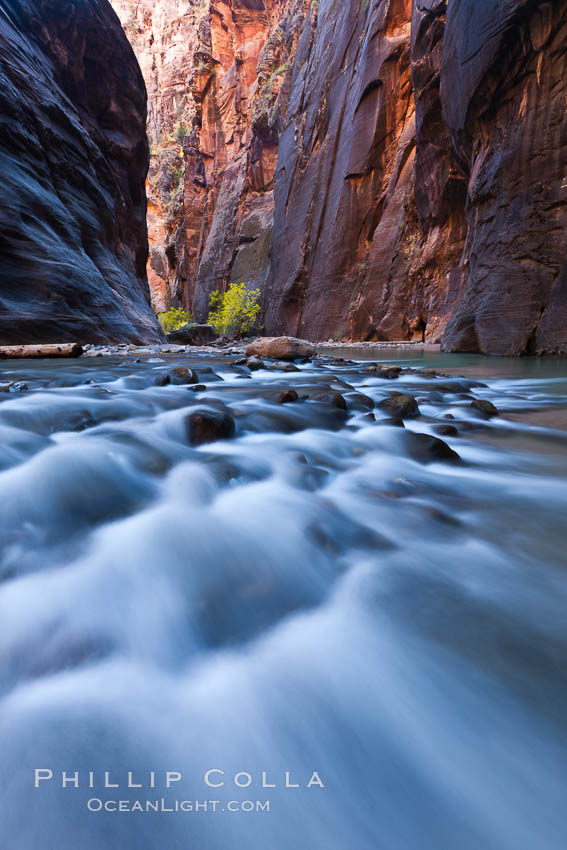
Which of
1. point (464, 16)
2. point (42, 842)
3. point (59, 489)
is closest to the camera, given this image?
point (42, 842)

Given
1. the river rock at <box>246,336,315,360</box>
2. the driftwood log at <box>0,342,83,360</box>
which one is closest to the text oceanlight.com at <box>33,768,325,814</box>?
the river rock at <box>246,336,315,360</box>

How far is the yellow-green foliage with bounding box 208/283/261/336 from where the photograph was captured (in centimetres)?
2580

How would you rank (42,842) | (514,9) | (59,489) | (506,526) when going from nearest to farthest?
(42,842), (506,526), (59,489), (514,9)

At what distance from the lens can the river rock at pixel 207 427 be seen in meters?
2.04

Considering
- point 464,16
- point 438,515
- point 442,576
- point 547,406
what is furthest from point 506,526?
point 464,16

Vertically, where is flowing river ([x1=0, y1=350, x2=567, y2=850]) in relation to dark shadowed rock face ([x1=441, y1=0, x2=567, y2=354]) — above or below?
below

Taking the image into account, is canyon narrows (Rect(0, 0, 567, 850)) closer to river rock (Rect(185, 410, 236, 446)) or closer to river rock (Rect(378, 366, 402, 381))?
river rock (Rect(185, 410, 236, 446))

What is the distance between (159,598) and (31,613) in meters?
0.25

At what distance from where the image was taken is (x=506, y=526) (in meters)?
1.25

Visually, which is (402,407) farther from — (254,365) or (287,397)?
(254,365)

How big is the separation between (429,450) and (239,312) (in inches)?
1000

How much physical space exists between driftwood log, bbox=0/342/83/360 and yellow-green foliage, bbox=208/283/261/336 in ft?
64.6

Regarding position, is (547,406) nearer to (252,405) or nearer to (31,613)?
(252,405)

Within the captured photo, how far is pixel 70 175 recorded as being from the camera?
9.67 metres
